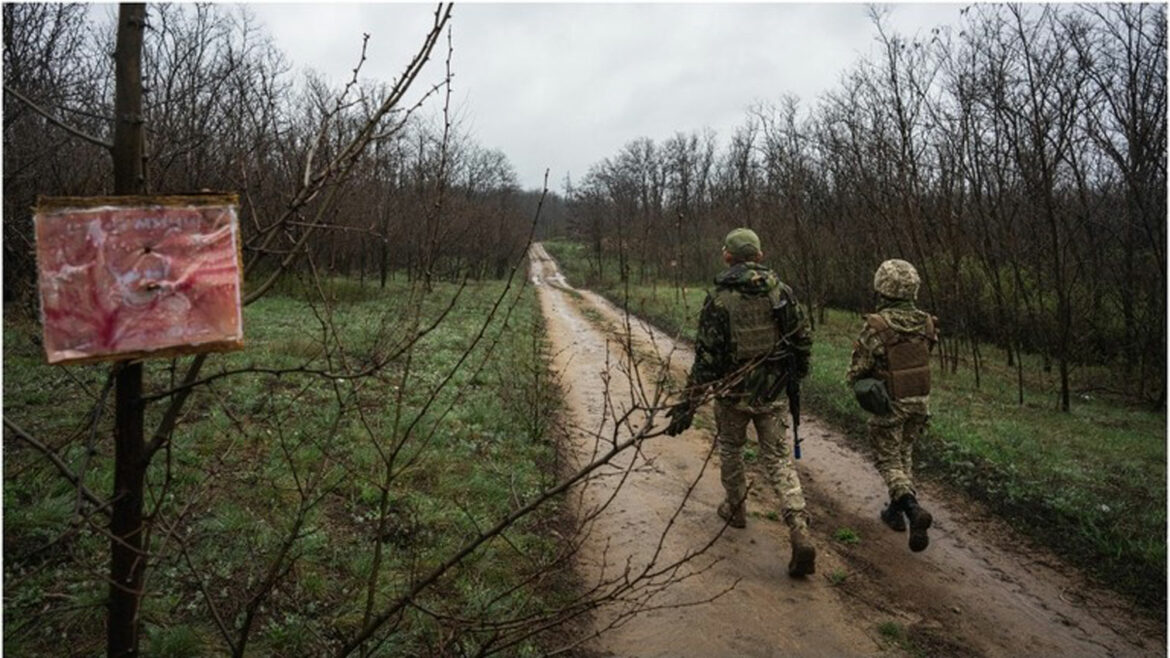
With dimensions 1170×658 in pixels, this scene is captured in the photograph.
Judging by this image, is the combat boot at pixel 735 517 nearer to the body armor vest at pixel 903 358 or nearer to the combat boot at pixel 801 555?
the combat boot at pixel 801 555

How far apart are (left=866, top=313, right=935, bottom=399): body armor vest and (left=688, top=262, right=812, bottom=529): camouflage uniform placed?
789mm

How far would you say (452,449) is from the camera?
629cm

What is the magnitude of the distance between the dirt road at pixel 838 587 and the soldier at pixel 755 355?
0.32 m

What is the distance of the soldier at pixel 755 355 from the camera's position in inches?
173

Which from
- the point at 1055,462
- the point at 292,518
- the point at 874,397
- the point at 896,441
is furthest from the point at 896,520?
the point at 292,518

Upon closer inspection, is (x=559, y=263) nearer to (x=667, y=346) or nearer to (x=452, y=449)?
(x=667, y=346)

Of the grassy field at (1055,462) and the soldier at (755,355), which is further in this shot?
the grassy field at (1055,462)

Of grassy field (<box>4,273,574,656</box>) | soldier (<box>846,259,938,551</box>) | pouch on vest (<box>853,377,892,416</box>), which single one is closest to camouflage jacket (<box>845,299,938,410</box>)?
soldier (<box>846,259,938,551</box>)

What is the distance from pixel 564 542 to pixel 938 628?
2373 mm

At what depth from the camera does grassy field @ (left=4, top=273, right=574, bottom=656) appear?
89.2 inches

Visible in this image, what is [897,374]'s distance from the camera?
499 cm

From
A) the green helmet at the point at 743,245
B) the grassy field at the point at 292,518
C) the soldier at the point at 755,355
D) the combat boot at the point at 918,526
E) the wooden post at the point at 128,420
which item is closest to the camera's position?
the wooden post at the point at 128,420

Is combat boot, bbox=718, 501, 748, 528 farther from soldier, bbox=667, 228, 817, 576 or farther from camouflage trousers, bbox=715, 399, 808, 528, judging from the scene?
soldier, bbox=667, 228, 817, 576

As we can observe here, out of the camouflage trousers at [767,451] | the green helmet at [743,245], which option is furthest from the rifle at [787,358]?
the green helmet at [743,245]
